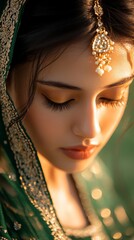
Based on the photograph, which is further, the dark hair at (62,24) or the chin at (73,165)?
the chin at (73,165)

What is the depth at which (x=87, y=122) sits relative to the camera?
124cm

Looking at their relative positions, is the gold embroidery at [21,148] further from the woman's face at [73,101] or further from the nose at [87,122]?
the nose at [87,122]

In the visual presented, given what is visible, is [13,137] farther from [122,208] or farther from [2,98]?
[122,208]

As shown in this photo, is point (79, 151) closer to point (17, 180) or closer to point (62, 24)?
point (17, 180)

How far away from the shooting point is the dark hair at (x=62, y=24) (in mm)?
1175

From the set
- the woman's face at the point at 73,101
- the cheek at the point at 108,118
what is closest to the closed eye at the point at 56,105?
the woman's face at the point at 73,101

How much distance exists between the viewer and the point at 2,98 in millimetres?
1271

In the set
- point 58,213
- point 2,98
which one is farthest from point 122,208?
point 2,98

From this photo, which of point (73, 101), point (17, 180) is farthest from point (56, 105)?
point (17, 180)

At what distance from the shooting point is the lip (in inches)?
52.2

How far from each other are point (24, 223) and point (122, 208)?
0.50 meters

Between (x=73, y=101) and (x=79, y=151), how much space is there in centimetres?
15

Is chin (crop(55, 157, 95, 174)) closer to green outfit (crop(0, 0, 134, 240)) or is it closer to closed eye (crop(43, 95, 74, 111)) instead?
green outfit (crop(0, 0, 134, 240))

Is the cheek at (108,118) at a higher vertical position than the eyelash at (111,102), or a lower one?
lower
